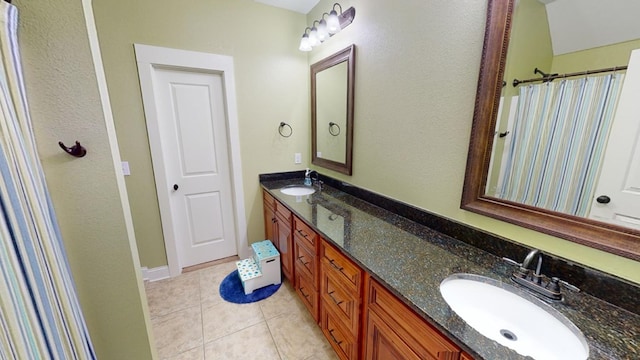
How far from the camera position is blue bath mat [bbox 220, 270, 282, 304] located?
80.7 inches

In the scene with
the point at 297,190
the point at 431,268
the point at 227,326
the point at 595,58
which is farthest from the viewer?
the point at 297,190

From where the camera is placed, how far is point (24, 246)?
0.68m

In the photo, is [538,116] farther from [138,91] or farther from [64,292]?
[138,91]

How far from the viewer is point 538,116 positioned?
956 millimetres

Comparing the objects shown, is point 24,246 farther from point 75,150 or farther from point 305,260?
point 305,260

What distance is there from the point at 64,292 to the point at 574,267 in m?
1.85

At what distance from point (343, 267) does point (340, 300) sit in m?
0.23

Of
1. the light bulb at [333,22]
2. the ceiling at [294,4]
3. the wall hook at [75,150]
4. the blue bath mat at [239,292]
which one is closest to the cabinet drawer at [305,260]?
the blue bath mat at [239,292]

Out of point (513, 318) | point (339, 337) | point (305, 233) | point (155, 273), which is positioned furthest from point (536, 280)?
point (155, 273)

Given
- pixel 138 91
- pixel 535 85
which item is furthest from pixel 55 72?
pixel 535 85

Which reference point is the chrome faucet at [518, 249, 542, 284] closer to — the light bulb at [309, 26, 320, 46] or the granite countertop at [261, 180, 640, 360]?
the granite countertop at [261, 180, 640, 360]

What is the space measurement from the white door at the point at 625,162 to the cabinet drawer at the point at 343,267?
3.12ft

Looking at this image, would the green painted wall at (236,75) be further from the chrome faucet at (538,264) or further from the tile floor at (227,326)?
the chrome faucet at (538,264)

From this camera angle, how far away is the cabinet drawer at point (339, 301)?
1194 millimetres
